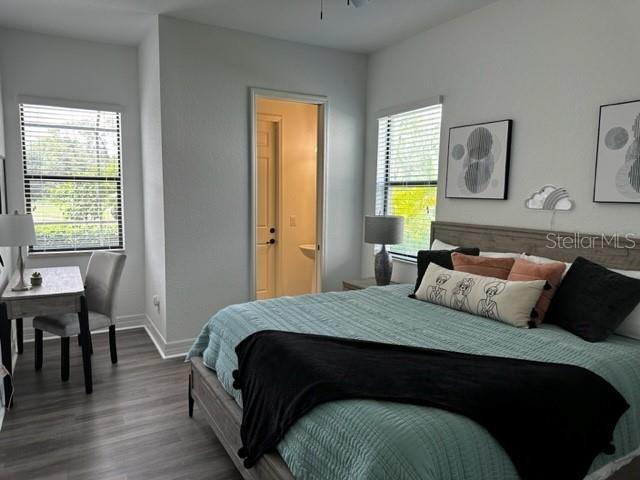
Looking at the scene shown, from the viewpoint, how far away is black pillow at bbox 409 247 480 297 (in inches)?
128

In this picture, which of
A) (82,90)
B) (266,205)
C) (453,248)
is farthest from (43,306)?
(453,248)

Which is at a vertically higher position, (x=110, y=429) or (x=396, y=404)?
(x=396, y=404)

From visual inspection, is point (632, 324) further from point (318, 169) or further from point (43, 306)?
point (43, 306)

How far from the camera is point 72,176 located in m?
4.44

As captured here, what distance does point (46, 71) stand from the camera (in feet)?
13.8

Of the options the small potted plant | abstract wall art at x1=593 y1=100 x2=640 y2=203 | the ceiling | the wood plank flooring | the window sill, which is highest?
the ceiling

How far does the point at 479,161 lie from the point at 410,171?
0.85 m

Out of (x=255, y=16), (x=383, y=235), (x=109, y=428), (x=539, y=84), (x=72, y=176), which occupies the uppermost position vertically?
(x=255, y=16)

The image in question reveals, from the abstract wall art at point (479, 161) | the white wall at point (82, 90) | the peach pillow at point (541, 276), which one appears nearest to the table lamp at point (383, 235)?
the abstract wall art at point (479, 161)

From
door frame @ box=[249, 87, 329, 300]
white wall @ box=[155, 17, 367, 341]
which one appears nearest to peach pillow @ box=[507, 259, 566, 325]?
door frame @ box=[249, 87, 329, 300]

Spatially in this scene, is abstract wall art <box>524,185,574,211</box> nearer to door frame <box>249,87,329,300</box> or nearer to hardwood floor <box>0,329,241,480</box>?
door frame <box>249,87,329,300</box>

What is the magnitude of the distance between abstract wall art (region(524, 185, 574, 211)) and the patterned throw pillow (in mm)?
672

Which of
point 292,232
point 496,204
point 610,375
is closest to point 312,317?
point 610,375

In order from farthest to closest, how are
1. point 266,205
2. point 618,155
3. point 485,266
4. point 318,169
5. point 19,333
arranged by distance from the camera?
point 266,205 < point 318,169 < point 19,333 < point 485,266 < point 618,155
